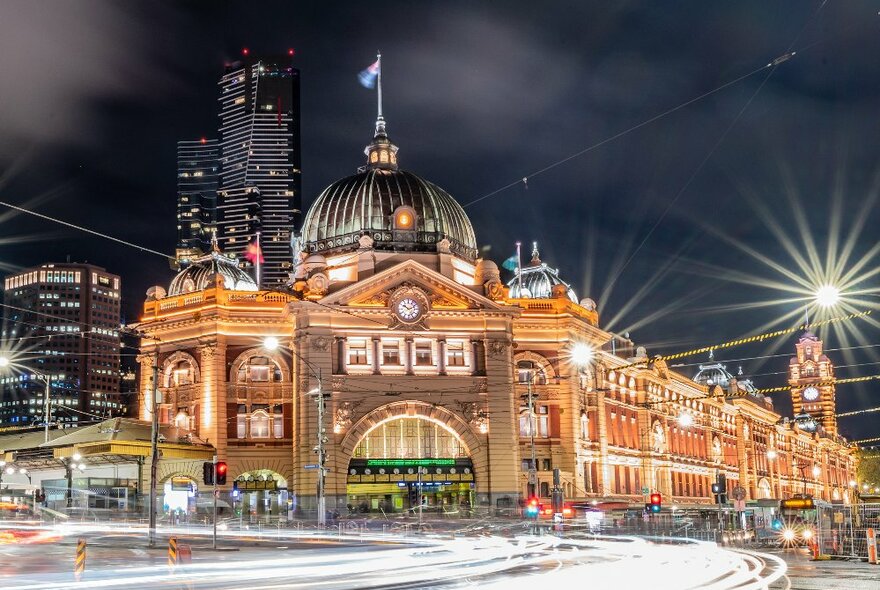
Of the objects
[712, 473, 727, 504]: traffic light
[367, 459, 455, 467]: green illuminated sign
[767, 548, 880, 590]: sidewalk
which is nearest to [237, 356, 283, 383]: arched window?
[367, 459, 455, 467]: green illuminated sign

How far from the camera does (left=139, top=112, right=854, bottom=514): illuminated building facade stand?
83438mm

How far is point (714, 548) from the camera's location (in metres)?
49.4

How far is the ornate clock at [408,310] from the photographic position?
84750 millimetres

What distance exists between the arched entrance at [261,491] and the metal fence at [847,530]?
4709cm

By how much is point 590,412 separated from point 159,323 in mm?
36627

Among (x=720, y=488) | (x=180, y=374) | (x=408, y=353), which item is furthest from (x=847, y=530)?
(x=180, y=374)

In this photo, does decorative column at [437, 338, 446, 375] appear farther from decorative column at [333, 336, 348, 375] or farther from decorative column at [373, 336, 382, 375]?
decorative column at [333, 336, 348, 375]

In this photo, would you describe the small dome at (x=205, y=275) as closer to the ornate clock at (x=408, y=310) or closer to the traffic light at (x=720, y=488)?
the ornate clock at (x=408, y=310)

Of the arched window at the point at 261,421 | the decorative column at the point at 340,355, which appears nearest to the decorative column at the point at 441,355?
the decorative column at the point at 340,355

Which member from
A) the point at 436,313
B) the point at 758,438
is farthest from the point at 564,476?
the point at 758,438

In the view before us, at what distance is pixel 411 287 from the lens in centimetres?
8525

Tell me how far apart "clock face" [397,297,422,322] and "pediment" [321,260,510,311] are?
36.4 inches

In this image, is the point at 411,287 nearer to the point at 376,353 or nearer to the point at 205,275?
the point at 376,353

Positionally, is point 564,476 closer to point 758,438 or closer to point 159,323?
point 159,323
